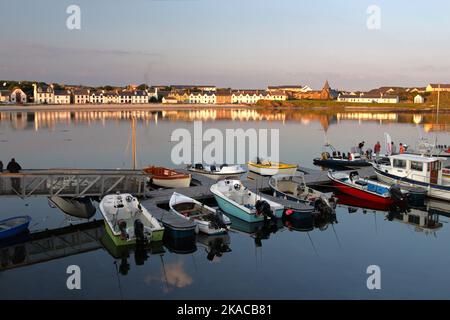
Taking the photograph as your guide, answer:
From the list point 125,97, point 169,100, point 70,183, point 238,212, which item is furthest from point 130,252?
point 169,100

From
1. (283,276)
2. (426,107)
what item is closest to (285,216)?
(283,276)

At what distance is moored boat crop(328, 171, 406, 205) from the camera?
22469 millimetres

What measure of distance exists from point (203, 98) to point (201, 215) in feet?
590

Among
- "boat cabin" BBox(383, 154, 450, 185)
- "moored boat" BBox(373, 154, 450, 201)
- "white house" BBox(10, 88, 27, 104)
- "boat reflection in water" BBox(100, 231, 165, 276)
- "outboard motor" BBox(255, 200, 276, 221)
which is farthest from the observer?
"white house" BBox(10, 88, 27, 104)

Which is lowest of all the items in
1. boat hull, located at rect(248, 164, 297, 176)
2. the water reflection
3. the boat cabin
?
boat hull, located at rect(248, 164, 297, 176)

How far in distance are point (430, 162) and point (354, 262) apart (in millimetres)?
12006

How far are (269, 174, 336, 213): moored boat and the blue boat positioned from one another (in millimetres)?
11963

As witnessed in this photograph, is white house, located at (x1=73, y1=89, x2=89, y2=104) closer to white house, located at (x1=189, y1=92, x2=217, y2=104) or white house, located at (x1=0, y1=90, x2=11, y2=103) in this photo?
white house, located at (x1=0, y1=90, x2=11, y2=103)

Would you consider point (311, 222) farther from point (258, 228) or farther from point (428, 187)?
Result: point (428, 187)

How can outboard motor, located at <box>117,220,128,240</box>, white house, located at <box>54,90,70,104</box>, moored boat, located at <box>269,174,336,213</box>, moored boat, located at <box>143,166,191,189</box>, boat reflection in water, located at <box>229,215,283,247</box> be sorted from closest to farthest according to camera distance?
1. outboard motor, located at <box>117,220,128,240</box>
2. boat reflection in water, located at <box>229,215,283,247</box>
3. moored boat, located at <box>269,174,336,213</box>
4. moored boat, located at <box>143,166,191,189</box>
5. white house, located at <box>54,90,70,104</box>

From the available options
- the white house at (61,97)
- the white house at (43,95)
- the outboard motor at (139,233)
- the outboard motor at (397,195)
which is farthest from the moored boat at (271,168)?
the white house at (43,95)

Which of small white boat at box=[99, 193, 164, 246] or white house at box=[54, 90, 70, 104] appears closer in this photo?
small white boat at box=[99, 193, 164, 246]

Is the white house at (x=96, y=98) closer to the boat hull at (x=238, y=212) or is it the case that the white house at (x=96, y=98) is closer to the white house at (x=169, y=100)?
the white house at (x=169, y=100)

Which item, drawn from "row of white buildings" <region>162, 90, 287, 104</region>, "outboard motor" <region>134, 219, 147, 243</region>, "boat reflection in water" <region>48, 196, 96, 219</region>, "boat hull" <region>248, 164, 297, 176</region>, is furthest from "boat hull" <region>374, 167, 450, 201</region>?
"row of white buildings" <region>162, 90, 287, 104</region>
